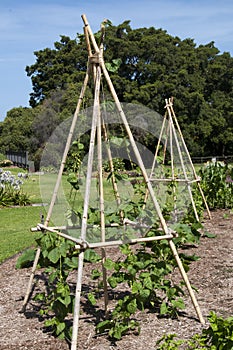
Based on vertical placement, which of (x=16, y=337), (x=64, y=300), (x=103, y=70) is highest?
(x=103, y=70)

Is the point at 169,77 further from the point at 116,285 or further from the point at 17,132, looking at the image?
the point at 116,285

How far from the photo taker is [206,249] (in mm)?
5965

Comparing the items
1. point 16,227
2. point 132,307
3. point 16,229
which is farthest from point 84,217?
point 16,227

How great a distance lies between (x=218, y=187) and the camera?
355 inches

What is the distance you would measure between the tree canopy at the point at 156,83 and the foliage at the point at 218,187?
16.1 m

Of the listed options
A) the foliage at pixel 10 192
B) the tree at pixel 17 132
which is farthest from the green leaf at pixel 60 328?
the tree at pixel 17 132

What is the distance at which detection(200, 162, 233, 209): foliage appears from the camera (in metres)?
8.95

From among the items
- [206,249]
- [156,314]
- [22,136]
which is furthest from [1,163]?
[156,314]

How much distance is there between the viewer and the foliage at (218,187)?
8.95 metres

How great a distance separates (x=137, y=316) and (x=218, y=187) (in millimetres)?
5554

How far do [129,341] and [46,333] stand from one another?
0.63 m

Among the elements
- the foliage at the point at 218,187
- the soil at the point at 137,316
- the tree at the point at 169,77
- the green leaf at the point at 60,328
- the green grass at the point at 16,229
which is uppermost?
the tree at the point at 169,77

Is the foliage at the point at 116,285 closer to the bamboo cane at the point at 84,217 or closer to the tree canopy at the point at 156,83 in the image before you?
the bamboo cane at the point at 84,217

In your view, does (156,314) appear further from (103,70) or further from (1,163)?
(1,163)
